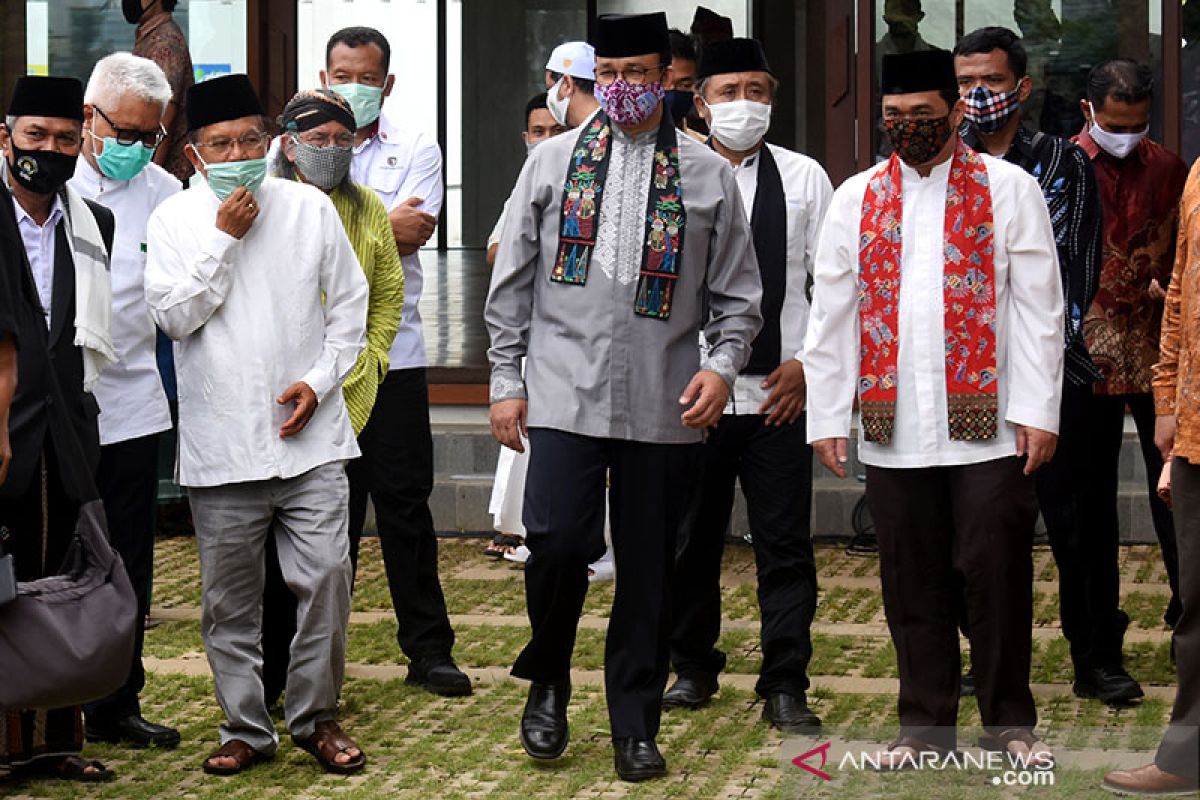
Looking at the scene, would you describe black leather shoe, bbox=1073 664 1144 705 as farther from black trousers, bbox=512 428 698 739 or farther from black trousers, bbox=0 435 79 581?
black trousers, bbox=0 435 79 581

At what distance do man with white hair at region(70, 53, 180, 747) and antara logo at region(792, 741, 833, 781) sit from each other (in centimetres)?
199

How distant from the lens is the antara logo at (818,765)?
21.0 ft

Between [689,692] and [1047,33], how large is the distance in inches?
226

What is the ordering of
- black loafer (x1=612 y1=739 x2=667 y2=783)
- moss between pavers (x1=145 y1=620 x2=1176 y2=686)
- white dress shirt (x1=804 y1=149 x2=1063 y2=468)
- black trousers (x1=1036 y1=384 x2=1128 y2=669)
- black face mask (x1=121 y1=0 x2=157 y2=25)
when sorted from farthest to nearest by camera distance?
black face mask (x1=121 y1=0 x2=157 y2=25)
moss between pavers (x1=145 y1=620 x2=1176 y2=686)
black trousers (x1=1036 y1=384 x2=1128 y2=669)
black loafer (x1=612 y1=739 x2=667 y2=783)
white dress shirt (x1=804 y1=149 x2=1063 y2=468)

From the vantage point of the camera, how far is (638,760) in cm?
638

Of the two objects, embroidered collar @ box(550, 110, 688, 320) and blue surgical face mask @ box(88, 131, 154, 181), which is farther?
blue surgical face mask @ box(88, 131, 154, 181)

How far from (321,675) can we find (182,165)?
188 inches

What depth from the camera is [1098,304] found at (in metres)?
7.73

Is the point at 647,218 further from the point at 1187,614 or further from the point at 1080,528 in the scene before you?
the point at 1080,528

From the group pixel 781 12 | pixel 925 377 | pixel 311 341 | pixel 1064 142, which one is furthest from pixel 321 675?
pixel 781 12

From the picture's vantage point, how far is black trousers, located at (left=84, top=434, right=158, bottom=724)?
7027 millimetres

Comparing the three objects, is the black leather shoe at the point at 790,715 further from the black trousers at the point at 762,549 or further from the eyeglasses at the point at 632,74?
the eyeglasses at the point at 632,74

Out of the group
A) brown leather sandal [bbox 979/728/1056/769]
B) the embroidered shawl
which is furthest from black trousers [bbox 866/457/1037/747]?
the embroidered shawl

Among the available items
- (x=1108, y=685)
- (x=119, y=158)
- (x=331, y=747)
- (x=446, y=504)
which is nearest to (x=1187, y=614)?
(x=1108, y=685)
